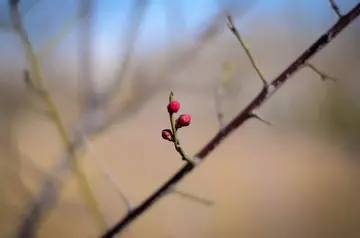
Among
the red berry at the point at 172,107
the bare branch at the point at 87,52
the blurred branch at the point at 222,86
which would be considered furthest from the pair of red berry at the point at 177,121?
the bare branch at the point at 87,52

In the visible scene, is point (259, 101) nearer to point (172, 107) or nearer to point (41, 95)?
point (172, 107)

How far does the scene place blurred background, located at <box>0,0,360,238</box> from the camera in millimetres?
616

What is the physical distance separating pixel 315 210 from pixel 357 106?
111 cm

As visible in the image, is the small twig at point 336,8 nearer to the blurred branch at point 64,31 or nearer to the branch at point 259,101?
the branch at point 259,101

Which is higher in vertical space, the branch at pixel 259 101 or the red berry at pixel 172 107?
the red berry at pixel 172 107

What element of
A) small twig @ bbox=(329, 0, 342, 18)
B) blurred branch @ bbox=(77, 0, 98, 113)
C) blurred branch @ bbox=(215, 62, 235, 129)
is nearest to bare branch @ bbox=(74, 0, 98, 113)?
blurred branch @ bbox=(77, 0, 98, 113)

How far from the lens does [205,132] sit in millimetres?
4180

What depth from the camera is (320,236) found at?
7.56 feet

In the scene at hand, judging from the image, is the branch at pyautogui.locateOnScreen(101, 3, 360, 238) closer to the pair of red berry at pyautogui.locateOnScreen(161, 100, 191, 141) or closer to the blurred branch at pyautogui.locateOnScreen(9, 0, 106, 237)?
the pair of red berry at pyautogui.locateOnScreen(161, 100, 191, 141)

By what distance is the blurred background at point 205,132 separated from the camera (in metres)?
0.62

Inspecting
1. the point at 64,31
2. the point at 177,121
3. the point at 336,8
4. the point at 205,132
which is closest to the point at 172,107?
the point at 177,121

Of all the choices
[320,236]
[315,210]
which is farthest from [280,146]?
[320,236]

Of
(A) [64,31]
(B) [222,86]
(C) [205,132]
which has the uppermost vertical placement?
(A) [64,31]

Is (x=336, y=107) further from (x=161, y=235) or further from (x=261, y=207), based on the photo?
(x=161, y=235)
